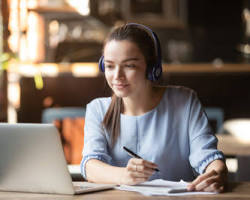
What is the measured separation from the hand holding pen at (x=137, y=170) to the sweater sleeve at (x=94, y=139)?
0.23 m

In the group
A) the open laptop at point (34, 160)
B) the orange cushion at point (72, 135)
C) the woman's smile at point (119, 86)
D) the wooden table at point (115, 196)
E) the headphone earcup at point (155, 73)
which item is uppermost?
the headphone earcup at point (155, 73)

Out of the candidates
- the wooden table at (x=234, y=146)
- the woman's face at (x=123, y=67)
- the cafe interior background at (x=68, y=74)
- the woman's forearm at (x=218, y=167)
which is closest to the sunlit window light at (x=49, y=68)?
the cafe interior background at (x=68, y=74)

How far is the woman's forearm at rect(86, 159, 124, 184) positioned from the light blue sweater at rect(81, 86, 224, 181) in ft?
0.32

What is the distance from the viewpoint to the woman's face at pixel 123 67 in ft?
4.91

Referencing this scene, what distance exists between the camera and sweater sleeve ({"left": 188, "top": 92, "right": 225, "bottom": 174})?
1497mm

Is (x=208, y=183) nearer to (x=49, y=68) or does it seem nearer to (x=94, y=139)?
(x=94, y=139)

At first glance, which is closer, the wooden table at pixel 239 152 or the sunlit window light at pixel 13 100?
the wooden table at pixel 239 152

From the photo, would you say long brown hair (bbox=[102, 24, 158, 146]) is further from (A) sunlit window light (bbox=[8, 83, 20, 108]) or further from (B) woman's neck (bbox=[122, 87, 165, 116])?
(A) sunlit window light (bbox=[8, 83, 20, 108])

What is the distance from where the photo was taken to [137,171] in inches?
49.6

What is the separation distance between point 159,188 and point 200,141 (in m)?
0.34

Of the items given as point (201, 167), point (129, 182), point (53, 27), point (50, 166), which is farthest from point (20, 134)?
point (53, 27)

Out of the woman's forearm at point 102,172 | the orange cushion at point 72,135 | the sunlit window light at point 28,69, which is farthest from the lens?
the sunlit window light at point 28,69

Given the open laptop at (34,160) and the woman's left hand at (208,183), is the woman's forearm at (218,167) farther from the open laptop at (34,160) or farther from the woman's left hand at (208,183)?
the open laptop at (34,160)

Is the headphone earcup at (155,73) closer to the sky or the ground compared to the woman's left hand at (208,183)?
closer to the sky
